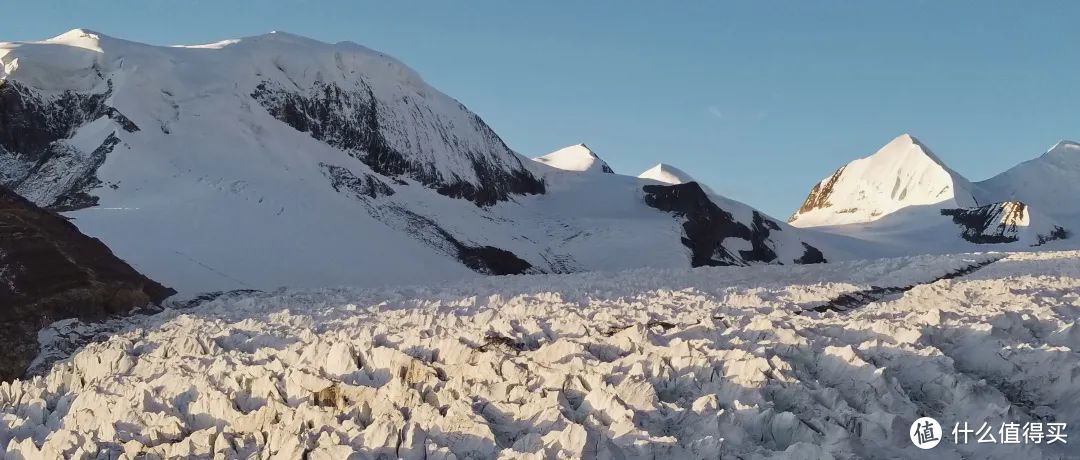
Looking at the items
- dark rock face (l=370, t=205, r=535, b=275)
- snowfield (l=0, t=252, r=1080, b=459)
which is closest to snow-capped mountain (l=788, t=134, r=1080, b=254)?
dark rock face (l=370, t=205, r=535, b=275)

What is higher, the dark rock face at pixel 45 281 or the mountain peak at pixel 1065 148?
the mountain peak at pixel 1065 148

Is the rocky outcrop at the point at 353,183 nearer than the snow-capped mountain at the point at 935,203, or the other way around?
the rocky outcrop at the point at 353,183

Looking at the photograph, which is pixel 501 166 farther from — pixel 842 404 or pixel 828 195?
pixel 828 195

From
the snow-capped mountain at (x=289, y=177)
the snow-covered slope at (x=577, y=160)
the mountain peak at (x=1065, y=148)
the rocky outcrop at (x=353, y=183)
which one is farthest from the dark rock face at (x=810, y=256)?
the mountain peak at (x=1065, y=148)

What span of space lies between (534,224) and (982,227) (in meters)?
53.7

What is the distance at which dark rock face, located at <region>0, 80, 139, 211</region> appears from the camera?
32019mm

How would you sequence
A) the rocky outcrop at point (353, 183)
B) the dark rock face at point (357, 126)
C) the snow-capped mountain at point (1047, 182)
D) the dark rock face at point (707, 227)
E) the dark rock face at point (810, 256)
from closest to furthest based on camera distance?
the rocky outcrop at point (353, 183), the dark rock face at point (357, 126), the dark rock face at point (707, 227), the dark rock face at point (810, 256), the snow-capped mountain at point (1047, 182)

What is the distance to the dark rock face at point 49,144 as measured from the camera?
32.0m

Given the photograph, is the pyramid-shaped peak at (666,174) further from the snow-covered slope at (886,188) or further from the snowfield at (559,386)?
the snowfield at (559,386)

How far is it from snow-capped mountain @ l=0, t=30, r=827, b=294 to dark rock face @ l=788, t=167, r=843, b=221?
61.4 m

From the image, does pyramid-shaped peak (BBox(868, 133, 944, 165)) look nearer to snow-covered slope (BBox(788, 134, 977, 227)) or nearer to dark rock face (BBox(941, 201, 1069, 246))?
snow-covered slope (BBox(788, 134, 977, 227))

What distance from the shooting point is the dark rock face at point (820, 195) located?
11819 cm

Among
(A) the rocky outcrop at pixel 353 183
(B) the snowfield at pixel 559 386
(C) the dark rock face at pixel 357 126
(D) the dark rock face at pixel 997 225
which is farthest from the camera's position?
(D) the dark rock face at pixel 997 225

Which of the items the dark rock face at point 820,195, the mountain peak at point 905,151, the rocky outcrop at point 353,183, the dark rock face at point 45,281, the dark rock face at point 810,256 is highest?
the mountain peak at point 905,151
